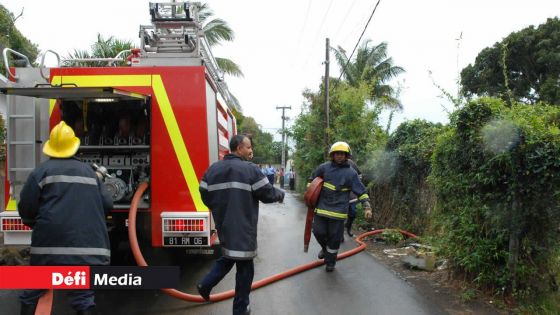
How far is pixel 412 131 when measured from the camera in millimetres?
9398

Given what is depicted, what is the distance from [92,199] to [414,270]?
4.64 m

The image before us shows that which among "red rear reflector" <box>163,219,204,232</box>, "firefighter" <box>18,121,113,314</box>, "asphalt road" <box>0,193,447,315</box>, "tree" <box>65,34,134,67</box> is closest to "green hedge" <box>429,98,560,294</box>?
"asphalt road" <box>0,193,447,315</box>

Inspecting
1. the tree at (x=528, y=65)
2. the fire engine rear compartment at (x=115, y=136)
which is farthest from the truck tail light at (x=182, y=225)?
the tree at (x=528, y=65)

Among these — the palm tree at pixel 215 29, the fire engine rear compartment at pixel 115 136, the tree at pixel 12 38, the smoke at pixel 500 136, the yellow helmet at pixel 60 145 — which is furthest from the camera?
the palm tree at pixel 215 29

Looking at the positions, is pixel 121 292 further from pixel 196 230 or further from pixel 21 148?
pixel 21 148

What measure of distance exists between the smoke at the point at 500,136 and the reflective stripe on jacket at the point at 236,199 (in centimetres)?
229

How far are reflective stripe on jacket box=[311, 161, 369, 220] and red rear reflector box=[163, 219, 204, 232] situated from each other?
1959 millimetres

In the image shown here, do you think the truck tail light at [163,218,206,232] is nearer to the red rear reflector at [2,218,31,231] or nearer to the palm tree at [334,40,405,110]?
the red rear reflector at [2,218,31,231]

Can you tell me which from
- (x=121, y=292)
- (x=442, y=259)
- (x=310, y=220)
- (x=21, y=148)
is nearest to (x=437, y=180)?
(x=442, y=259)

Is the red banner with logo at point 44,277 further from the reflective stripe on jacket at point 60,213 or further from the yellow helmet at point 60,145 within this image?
the yellow helmet at point 60,145

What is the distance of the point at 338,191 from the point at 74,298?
146 inches

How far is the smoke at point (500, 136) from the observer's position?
183 inches

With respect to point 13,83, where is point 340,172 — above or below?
below

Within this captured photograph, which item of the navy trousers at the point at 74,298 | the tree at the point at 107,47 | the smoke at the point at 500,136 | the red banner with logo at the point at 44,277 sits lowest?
the navy trousers at the point at 74,298
